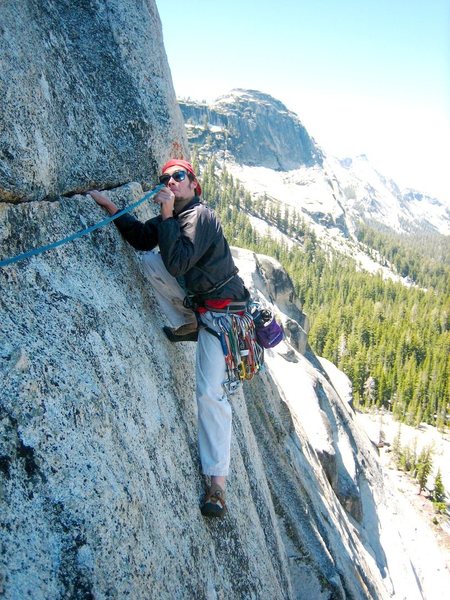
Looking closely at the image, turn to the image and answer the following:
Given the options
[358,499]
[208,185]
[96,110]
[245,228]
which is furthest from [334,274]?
[96,110]

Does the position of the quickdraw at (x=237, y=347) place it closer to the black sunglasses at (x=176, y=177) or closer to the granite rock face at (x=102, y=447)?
the granite rock face at (x=102, y=447)

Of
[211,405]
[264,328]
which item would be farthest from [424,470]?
[211,405]

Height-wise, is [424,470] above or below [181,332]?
below

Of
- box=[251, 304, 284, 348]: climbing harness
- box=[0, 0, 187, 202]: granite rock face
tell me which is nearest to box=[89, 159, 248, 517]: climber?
box=[251, 304, 284, 348]: climbing harness

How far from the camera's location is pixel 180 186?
217 inches

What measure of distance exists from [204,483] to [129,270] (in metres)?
2.74

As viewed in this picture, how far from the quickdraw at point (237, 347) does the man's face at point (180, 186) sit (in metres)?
1.58

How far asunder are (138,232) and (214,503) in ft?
11.0

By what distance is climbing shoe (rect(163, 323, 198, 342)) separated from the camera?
5922 millimetres

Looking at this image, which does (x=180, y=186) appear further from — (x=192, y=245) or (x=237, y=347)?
(x=237, y=347)

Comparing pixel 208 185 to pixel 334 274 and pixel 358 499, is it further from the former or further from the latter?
pixel 358 499

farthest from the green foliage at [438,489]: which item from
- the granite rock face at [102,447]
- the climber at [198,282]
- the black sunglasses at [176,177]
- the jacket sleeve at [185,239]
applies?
the black sunglasses at [176,177]

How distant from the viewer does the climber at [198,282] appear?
510 cm

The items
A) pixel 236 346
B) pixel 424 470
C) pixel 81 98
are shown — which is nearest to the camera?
pixel 236 346
